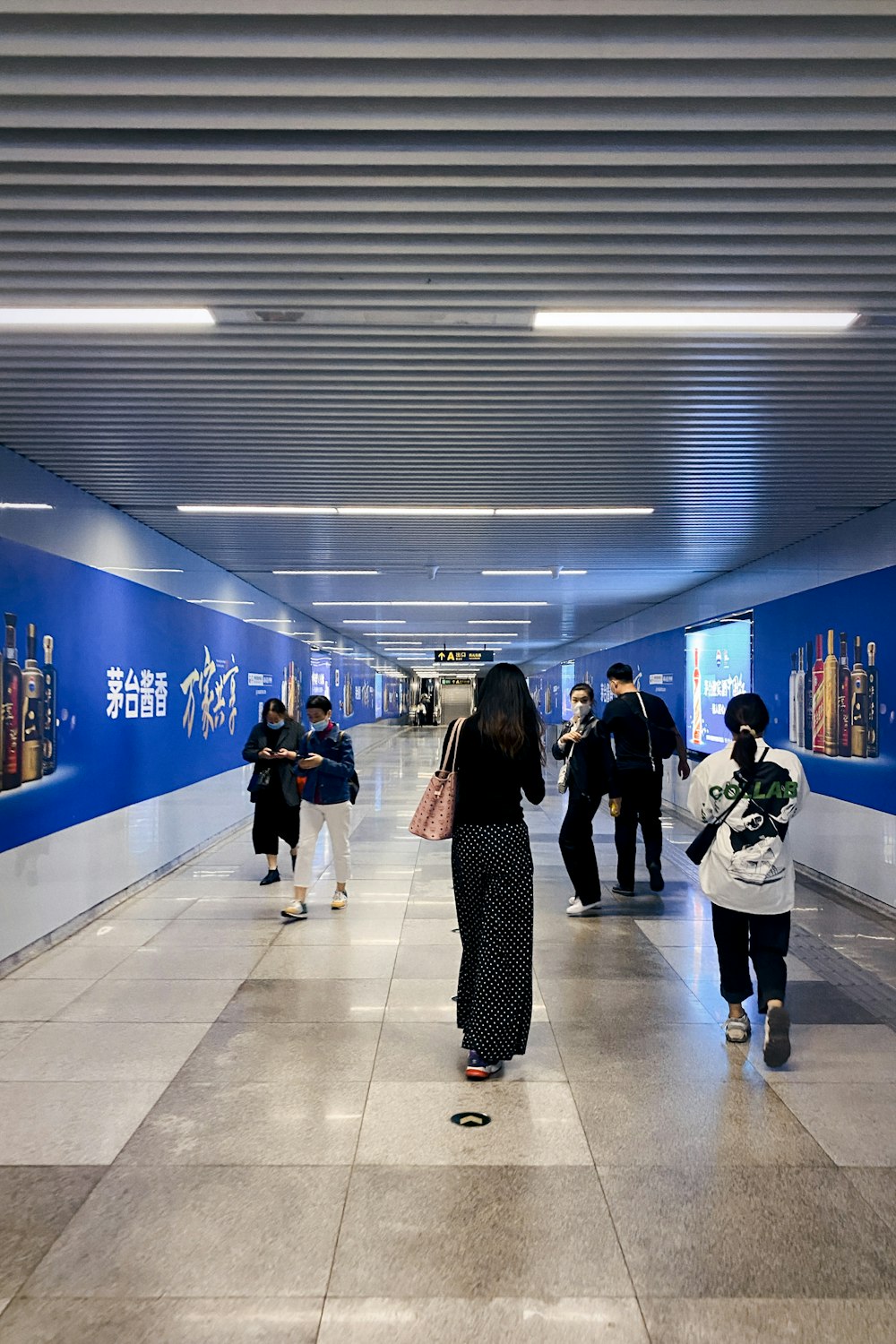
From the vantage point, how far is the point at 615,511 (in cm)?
860

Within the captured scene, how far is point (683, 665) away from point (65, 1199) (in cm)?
1211

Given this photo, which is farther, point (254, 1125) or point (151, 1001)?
point (151, 1001)

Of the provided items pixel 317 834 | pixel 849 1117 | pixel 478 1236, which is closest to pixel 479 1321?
pixel 478 1236

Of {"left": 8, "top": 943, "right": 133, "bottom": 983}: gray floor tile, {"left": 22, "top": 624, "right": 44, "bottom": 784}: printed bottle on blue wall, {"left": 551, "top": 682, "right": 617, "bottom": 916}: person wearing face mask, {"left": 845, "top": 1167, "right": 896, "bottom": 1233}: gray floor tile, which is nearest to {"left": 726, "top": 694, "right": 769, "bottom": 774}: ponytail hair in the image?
{"left": 845, "top": 1167, "right": 896, "bottom": 1233}: gray floor tile

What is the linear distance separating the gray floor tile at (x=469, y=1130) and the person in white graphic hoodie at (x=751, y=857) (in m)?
1.05

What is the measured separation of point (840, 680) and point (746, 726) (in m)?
4.13

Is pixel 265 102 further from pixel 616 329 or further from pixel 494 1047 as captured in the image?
pixel 494 1047

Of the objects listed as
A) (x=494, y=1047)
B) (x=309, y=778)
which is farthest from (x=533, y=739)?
(x=309, y=778)

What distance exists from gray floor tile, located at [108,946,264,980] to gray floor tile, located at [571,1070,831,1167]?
2.52 metres

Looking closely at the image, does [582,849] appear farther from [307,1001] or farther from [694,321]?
[694,321]

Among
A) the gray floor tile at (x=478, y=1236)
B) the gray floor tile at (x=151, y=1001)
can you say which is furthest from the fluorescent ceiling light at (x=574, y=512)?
the gray floor tile at (x=478, y=1236)

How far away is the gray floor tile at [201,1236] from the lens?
276cm

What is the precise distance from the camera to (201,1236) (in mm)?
3006

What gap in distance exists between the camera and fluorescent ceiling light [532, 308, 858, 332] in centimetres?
422
